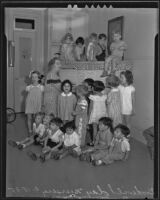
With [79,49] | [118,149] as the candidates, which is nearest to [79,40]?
[79,49]

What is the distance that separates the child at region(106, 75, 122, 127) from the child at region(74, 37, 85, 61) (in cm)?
15

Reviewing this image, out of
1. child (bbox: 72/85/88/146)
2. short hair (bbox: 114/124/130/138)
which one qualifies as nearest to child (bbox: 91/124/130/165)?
short hair (bbox: 114/124/130/138)

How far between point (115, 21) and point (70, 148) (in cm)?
57

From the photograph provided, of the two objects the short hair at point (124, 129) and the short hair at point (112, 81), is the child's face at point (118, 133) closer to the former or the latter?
the short hair at point (124, 129)

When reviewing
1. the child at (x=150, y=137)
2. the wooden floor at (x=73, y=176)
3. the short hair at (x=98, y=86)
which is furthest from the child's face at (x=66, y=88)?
the child at (x=150, y=137)

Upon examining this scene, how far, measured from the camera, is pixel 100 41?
1.85 metres

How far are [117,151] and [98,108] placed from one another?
20cm

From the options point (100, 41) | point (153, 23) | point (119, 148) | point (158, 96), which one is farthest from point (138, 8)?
point (119, 148)

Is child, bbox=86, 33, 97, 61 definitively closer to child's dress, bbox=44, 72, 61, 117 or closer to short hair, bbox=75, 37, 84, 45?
short hair, bbox=75, 37, 84, 45

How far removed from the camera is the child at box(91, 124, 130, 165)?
1.84 m

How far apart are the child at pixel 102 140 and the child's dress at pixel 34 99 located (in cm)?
27

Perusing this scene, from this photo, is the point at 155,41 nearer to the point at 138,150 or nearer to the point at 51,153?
the point at 138,150

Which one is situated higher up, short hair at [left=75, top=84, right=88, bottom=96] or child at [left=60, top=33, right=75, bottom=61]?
child at [left=60, top=33, right=75, bottom=61]

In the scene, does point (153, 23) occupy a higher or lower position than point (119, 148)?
higher
